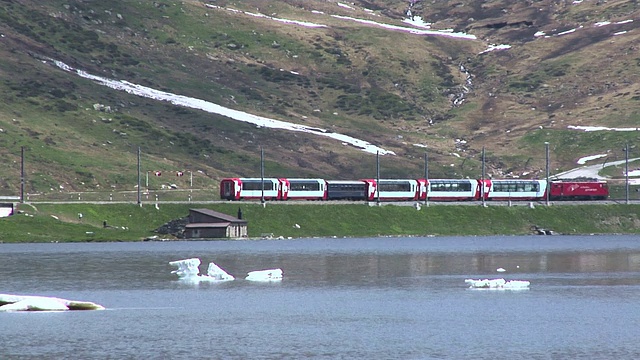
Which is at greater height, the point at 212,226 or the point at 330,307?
the point at 212,226

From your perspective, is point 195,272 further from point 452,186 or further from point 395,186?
point 452,186

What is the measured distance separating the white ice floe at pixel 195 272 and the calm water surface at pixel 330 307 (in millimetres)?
943

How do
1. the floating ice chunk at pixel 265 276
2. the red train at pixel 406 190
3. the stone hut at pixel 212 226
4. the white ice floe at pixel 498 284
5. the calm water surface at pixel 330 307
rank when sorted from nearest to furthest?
the calm water surface at pixel 330 307 < the white ice floe at pixel 498 284 < the floating ice chunk at pixel 265 276 < the stone hut at pixel 212 226 < the red train at pixel 406 190

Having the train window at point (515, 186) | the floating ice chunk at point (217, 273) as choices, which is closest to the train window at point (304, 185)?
the train window at point (515, 186)

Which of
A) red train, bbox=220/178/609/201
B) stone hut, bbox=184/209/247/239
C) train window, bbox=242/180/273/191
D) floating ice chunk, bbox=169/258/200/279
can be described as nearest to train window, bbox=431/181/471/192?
red train, bbox=220/178/609/201

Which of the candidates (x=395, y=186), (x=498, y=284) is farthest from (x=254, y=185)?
(x=498, y=284)

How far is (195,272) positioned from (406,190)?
8843 cm

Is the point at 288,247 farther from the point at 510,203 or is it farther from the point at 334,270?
the point at 510,203

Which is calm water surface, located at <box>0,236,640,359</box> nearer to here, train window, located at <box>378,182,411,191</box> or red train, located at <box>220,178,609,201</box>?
red train, located at <box>220,178,609,201</box>

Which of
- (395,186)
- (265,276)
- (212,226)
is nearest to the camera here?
(265,276)

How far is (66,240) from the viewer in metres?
133

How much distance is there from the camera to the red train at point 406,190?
162750 mm

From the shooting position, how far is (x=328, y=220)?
6107 inches

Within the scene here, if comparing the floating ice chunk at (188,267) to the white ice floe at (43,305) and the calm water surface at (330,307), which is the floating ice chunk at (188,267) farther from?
the white ice floe at (43,305)
